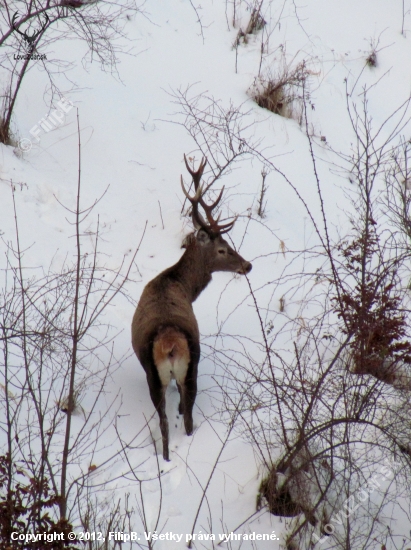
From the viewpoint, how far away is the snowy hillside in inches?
199

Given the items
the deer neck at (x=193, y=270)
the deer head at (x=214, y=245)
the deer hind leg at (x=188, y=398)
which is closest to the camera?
the deer hind leg at (x=188, y=398)

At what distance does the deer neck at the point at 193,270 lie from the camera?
733 centimetres

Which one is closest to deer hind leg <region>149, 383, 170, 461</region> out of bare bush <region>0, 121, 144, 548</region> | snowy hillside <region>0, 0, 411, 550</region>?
→ snowy hillside <region>0, 0, 411, 550</region>

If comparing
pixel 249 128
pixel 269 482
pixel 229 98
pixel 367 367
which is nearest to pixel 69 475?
pixel 269 482

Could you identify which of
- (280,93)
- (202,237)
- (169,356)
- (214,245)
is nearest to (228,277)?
(214,245)

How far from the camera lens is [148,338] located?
601 centimetres

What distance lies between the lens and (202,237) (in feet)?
24.8

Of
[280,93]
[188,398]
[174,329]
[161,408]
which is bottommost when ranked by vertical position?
[161,408]

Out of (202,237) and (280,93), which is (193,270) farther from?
(280,93)

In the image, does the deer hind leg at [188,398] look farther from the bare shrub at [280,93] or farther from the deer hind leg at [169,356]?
the bare shrub at [280,93]

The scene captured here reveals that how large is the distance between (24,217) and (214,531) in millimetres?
5409

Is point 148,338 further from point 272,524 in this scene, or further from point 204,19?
point 204,19

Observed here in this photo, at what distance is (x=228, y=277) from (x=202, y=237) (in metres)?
1.46

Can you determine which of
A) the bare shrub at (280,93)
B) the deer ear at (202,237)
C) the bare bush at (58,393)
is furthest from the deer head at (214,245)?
the bare shrub at (280,93)
